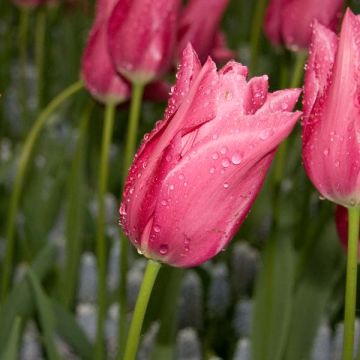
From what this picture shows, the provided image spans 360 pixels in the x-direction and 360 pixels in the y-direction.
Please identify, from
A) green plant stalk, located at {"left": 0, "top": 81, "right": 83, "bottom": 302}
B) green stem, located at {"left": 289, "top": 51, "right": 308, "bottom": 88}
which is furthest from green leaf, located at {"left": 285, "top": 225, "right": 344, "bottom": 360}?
green plant stalk, located at {"left": 0, "top": 81, "right": 83, "bottom": 302}

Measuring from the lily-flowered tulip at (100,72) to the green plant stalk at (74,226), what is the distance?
0.53 feet

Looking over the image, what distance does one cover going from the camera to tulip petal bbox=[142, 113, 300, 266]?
474 mm

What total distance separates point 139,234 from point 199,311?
20.4 inches

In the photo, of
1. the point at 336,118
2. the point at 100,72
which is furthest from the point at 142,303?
the point at 100,72

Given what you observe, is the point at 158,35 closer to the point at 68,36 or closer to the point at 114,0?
the point at 114,0

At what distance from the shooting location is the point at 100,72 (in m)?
0.87

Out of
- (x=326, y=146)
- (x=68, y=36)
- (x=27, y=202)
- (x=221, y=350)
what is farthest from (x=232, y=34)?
(x=326, y=146)

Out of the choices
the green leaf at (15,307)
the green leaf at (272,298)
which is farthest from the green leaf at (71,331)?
the green leaf at (272,298)

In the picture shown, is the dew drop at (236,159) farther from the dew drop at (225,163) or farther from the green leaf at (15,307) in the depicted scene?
the green leaf at (15,307)

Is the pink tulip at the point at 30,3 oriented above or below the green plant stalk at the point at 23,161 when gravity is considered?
above

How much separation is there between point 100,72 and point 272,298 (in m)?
0.25

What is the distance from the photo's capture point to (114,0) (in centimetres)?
82

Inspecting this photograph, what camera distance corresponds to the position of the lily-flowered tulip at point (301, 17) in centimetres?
87

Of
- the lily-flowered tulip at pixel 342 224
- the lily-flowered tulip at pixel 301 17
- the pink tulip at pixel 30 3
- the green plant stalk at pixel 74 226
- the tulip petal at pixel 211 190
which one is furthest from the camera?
the pink tulip at pixel 30 3
